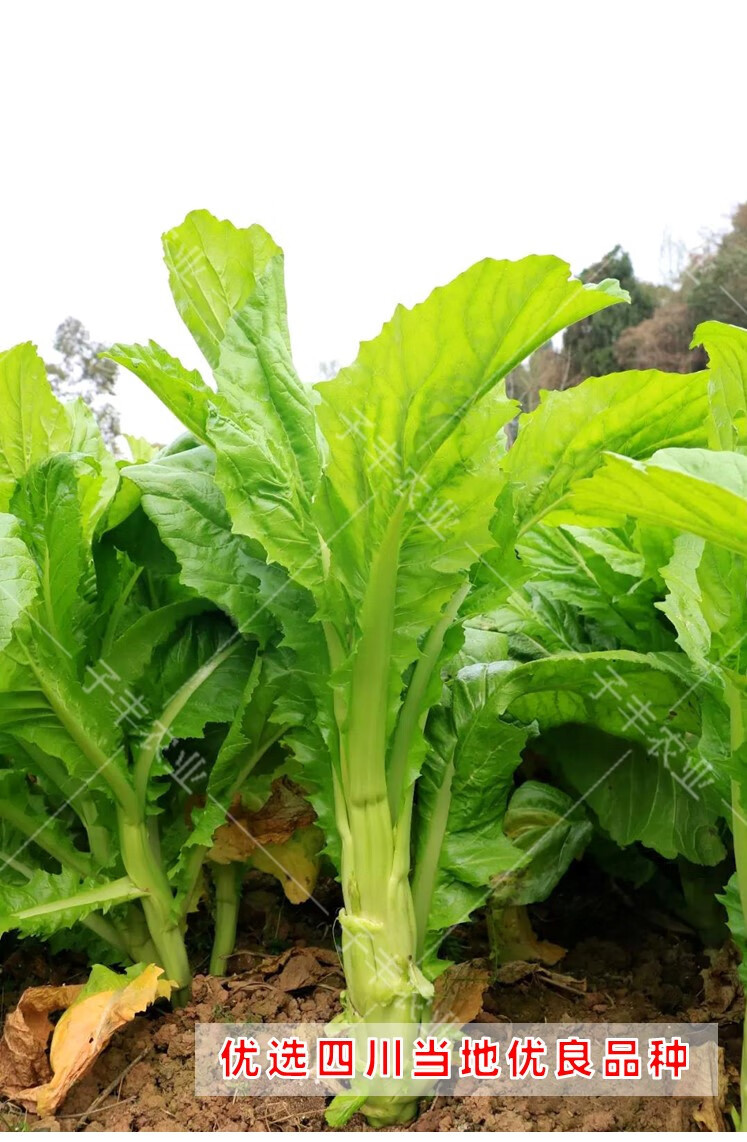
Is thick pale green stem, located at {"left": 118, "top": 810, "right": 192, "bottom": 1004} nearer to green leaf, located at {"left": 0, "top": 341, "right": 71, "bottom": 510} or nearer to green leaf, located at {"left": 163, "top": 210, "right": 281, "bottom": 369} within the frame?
green leaf, located at {"left": 0, "top": 341, "right": 71, "bottom": 510}

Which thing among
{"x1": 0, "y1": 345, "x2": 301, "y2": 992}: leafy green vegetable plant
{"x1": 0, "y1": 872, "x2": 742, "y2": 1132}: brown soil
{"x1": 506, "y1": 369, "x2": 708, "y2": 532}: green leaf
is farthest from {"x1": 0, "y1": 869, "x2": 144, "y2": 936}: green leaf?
{"x1": 506, "y1": 369, "x2": 708, "y2": 532}: green leaf

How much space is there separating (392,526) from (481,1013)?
0.76m

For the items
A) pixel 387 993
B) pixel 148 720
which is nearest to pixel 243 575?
pixel 148 720

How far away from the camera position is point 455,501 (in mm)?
1136

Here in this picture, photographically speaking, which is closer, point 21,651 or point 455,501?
point 455,501

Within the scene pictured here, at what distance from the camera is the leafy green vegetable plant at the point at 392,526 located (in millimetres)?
1052

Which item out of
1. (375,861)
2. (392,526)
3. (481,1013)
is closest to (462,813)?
(375,861)

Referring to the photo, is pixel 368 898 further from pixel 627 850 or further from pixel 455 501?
pixel 627 850

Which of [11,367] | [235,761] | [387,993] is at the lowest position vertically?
[387,993]

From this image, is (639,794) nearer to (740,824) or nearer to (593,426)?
(740,824)

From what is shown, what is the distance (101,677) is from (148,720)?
0.10 meters

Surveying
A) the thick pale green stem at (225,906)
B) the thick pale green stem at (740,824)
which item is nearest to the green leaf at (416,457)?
the thick pale green stem at (740,824)

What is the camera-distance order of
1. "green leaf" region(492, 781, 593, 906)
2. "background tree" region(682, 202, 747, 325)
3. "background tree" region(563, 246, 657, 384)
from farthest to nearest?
1. "background tree" region(563, 246, 657, 384)
2. "background tree" region(682, 202, 747, 325)
3. "green leaf" region(492, 781, 593, 906)

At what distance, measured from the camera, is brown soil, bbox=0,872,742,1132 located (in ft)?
3.91
